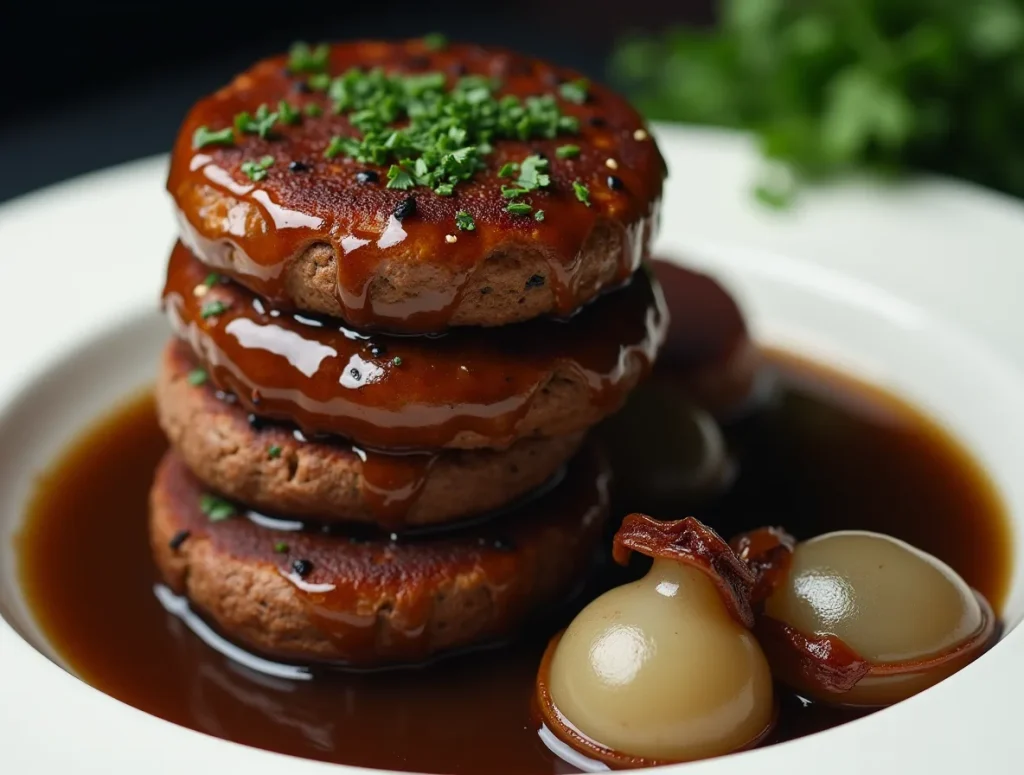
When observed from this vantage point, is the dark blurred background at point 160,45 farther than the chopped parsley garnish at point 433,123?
Yes

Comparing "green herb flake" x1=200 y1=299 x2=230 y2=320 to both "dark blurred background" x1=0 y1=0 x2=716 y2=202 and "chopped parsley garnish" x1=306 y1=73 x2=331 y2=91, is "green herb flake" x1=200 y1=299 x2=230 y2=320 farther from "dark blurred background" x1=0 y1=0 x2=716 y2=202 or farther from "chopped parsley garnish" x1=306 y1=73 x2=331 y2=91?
"dark blurred background" x1=0 y1=0 x2=716 y2=202

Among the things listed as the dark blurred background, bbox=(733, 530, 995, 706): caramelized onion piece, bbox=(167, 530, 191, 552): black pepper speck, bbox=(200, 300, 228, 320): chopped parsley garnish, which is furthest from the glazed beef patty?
the dark blurred background

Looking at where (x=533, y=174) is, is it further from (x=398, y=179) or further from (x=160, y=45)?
(x=160, y=45)

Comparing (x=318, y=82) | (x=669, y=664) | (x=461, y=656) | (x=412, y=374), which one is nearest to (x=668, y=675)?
(x=669, y=664)

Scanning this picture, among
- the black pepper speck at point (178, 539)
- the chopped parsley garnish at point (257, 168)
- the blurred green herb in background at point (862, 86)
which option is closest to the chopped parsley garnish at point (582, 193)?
the chopped parsley garnish at point (257, 168)

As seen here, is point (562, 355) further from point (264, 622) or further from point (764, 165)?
point (764, 165)

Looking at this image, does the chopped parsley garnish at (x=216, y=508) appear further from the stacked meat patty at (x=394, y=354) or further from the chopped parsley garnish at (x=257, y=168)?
the chopped parsley garnish at (x=257, y=168)
